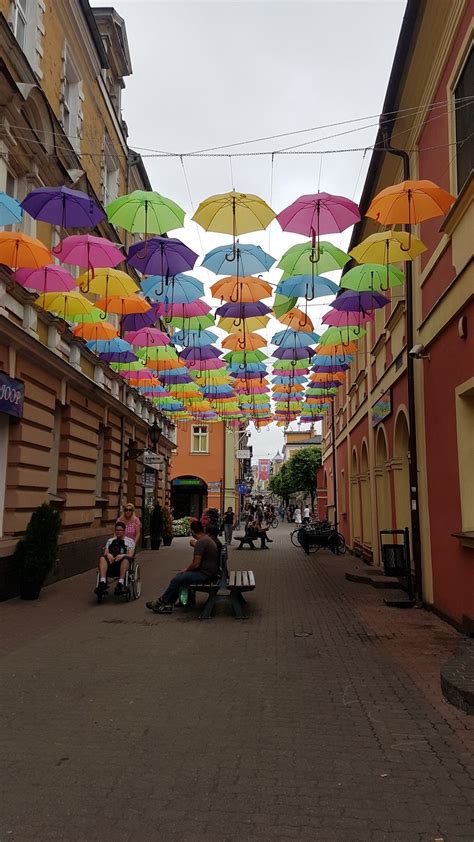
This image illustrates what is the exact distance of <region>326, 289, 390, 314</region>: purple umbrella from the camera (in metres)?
11.6

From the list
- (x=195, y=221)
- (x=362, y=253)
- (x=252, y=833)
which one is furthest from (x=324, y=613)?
(x=252, y=833)

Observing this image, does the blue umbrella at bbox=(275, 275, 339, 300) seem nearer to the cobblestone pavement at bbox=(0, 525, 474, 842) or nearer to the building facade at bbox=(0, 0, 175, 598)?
the building facade at bbox=(0, 0, 175, 598)

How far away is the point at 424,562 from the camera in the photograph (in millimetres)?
10430

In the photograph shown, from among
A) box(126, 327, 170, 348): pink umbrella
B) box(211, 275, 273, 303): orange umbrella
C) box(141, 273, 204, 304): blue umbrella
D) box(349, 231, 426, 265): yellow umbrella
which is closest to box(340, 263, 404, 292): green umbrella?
box(349, 231, 426, 265): yellow umbrella

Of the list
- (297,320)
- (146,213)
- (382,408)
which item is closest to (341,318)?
(297,320)

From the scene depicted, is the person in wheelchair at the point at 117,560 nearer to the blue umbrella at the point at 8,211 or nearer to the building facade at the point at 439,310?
the building facade at the point at 439,310

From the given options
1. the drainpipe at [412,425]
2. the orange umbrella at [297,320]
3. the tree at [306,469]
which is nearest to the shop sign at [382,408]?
the orange umbrella at [297,320]

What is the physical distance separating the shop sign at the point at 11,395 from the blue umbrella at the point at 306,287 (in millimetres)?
4924

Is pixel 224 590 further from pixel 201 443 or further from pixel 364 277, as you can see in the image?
pixel 201 443

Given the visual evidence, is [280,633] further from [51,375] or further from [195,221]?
[51,375]

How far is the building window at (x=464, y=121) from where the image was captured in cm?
799

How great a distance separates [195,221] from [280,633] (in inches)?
228

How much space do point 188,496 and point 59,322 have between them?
1506 inches

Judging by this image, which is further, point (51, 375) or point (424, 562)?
point (51, 375)
